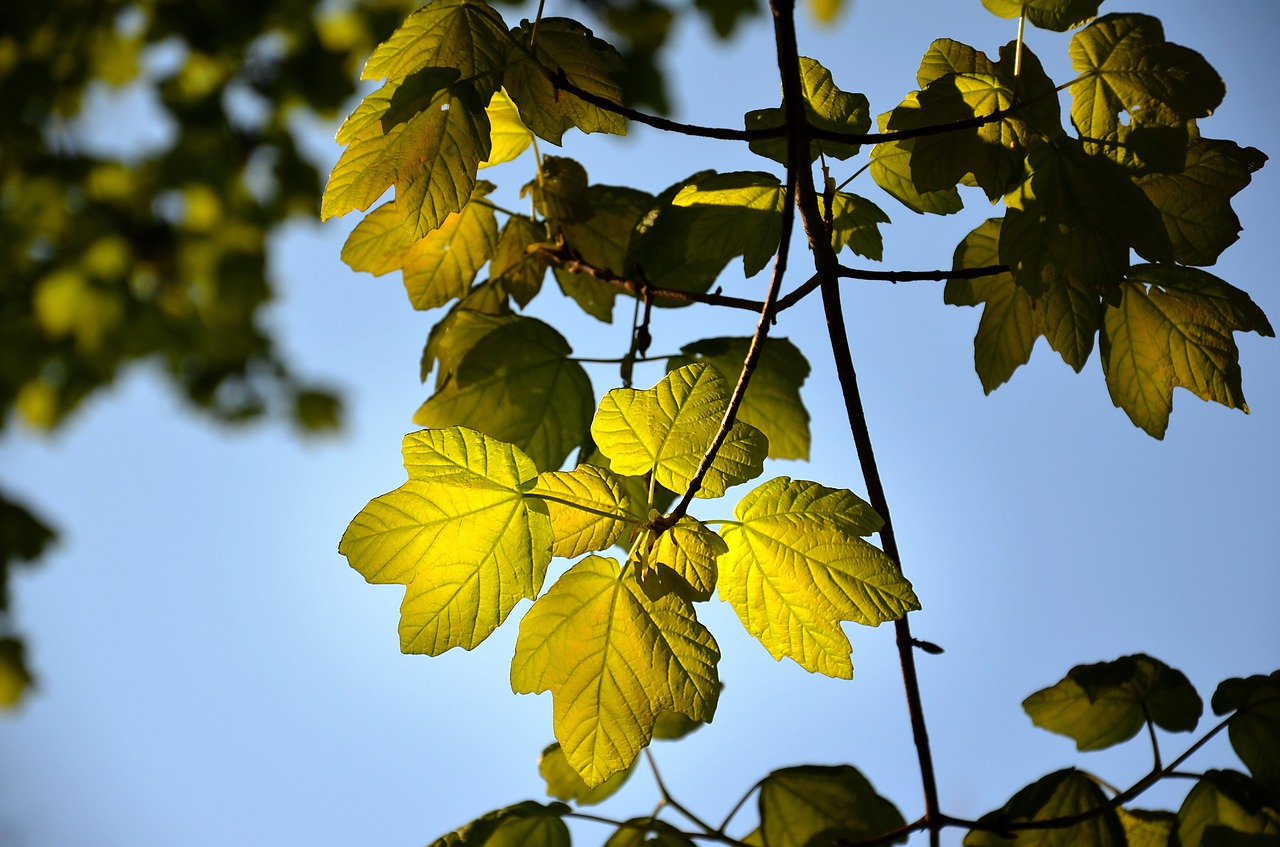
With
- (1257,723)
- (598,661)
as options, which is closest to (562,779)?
(598,661)

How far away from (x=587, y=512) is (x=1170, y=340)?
493mm

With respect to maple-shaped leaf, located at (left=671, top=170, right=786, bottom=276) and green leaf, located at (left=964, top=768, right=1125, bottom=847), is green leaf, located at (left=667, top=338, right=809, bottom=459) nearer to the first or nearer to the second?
maple-shaped leaf, located at (left=671, top=170, right=786, bottom=276)

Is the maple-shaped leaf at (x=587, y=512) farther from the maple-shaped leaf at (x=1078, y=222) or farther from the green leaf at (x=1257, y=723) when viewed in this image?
the green leaf at (x=1257, y=723)

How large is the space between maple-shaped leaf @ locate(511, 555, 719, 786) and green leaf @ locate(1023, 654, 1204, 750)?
0.44m

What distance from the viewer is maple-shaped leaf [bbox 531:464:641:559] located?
0.56m

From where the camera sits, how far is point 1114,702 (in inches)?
31.2

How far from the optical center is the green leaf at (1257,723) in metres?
0.69

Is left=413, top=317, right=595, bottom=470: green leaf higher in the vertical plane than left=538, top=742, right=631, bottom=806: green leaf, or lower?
higher

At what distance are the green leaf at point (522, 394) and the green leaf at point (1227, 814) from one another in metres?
0.58

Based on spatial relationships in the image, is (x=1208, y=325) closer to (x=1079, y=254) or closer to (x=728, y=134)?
(x=1079, y=254)

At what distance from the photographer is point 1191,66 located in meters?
0.59

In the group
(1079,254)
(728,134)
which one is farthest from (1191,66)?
(728,134)

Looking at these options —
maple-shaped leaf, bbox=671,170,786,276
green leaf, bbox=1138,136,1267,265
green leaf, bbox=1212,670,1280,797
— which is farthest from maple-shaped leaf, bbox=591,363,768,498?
green leaf, bbox=1212,670,1280,797

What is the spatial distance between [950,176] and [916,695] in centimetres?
38
